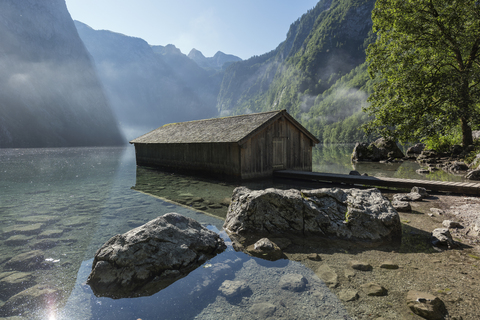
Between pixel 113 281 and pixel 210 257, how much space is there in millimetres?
1806

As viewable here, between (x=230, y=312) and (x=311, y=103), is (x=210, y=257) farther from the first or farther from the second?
(x=311, y=103)

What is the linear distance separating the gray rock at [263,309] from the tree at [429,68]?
15.7 meters

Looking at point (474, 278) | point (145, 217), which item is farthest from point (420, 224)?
point (145, 217)

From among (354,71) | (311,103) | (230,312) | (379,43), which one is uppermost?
(354,71)

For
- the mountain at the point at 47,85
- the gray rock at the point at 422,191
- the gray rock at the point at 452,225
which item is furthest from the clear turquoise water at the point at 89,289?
the mountain at the point at 47,85

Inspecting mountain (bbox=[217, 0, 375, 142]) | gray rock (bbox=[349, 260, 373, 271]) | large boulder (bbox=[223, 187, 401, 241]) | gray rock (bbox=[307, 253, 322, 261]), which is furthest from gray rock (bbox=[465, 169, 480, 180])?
mountain (bbox=[217, 0, 375, 142])

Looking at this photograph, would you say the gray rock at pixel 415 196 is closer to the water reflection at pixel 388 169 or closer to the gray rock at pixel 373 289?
the water reflection at pixel 388 169

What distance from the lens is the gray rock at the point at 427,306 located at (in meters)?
3.20

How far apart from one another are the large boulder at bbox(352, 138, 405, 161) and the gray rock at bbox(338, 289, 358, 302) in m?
26.5

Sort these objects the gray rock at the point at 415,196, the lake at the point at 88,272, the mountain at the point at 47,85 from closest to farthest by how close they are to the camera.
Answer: the lake at the point at 88,272 < the gray rock at the point at 415,196 < the mountain at the point at 47,85

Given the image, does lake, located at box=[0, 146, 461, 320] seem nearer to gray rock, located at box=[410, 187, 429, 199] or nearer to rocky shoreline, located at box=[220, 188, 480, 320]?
rocky shoreline, located at box=[220, 188, 480, 320]

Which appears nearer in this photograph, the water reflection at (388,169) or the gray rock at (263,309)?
the gray rock at (263,309)

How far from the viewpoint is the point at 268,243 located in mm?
5355

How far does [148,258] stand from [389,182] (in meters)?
10.7
